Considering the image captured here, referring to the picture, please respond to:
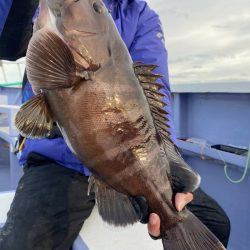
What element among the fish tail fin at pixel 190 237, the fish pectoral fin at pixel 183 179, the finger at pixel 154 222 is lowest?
the fish tail fin at pixel 190 237

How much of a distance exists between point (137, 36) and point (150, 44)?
12 centimetres

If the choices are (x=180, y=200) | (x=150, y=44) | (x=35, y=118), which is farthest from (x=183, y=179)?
(x=150, y=44)

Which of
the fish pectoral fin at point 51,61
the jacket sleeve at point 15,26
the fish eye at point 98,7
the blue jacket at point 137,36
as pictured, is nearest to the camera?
the fish pectoral fin at point 51,61

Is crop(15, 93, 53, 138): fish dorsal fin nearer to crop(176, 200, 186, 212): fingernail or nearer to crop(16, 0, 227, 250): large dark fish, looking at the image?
crop(16, 0, 227, 250): large dark fish

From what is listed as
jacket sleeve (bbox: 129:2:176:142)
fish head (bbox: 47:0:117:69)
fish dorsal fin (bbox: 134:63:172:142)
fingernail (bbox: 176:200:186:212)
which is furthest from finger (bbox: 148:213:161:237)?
jacket sleeve (bbox: 129:2:176:142)

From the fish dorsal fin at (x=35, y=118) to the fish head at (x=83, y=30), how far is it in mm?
245

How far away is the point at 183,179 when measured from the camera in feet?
5.49

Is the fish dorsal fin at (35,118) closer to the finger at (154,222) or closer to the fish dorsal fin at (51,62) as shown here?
the fish dorsal fin at (51,62)

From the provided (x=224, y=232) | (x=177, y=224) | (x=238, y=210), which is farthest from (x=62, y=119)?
(x=238, y=210)

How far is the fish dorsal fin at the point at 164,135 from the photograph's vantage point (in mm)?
1621

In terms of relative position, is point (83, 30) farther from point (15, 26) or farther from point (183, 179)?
point (183, 179)

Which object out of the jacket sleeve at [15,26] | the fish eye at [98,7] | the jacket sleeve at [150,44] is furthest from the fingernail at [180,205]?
the jacket sleeve at [15,26]

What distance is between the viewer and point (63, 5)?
1.51m

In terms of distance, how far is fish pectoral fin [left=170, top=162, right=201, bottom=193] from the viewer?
1654 mm
